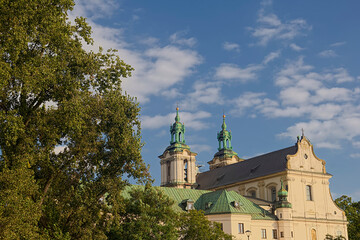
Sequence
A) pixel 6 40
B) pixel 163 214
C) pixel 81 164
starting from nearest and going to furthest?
pixel 6 40 < pixel 81 164 < pixel 163 214

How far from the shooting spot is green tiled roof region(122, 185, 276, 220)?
2150 inches

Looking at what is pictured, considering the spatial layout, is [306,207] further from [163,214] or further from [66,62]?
[66,62]

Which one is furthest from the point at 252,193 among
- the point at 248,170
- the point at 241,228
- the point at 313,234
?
the point at 241,228

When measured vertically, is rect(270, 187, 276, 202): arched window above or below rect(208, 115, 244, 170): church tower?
below

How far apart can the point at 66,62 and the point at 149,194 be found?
50.5 ft

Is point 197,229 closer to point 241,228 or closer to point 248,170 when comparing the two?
point 241,228

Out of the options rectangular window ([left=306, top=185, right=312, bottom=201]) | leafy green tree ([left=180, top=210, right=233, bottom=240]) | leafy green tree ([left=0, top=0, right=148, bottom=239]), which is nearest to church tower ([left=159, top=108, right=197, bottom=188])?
rectangular window ([left=306, top=185, right=312, bottom=201])

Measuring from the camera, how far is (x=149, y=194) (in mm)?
38000

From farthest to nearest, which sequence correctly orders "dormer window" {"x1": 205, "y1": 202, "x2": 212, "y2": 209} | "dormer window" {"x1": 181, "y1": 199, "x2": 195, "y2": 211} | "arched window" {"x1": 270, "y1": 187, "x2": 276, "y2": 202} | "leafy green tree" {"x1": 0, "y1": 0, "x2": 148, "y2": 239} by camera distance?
"arched window" {"x1": 270, "y1": 187, "x2": 276, "y2": 202}, "dormer window" {"x1": 181, "y1": 199, "x2": 195, "y2": 211}, "dormer window" {"x1": 205, "y1": 202, "x2": 212, "y2": 209}, "leafy green tree" {"x1": 0, "y1": 0, "x2": 148, "y2": 239}

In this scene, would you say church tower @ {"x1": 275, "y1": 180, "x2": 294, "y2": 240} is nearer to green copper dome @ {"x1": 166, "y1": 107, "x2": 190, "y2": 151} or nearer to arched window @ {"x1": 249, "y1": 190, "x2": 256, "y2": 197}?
arched window @ {"x1": 249, "y1": 190, "x2": 256, "y2": 197}

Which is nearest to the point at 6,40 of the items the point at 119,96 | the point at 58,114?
the point at 58,114

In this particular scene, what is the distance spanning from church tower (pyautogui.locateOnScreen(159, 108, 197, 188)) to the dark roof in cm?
253

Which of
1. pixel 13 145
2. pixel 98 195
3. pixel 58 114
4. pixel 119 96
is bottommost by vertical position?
pixel 98 195

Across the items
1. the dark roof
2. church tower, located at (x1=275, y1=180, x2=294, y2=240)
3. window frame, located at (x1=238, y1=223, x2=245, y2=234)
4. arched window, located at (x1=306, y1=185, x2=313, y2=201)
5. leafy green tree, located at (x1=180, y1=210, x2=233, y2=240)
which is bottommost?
leafy green tree, located at (x1=180, y1=210, x2=233, y2=240)
